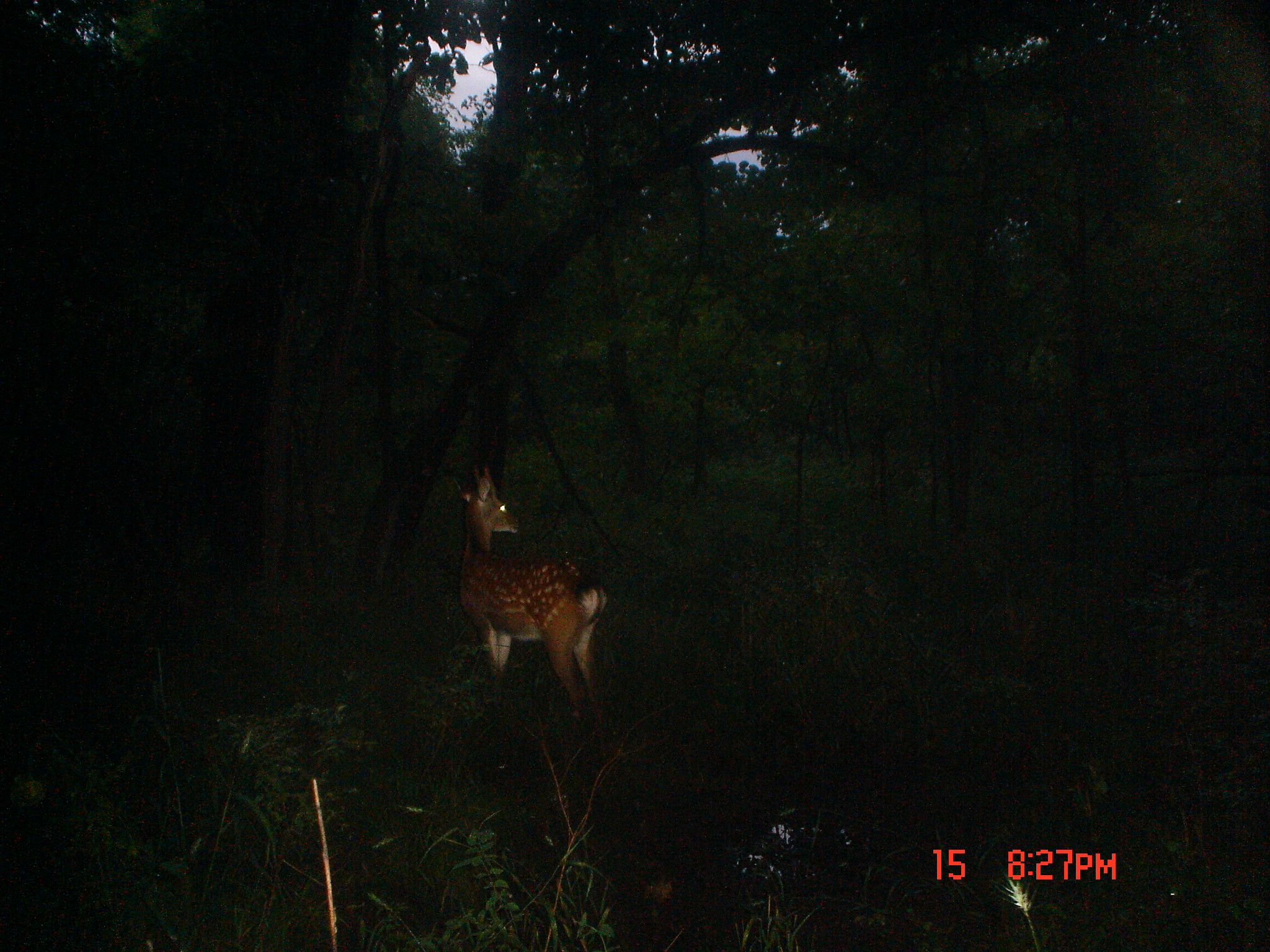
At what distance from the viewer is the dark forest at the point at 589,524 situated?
358 centimetres

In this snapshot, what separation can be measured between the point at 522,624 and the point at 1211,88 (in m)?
7.72

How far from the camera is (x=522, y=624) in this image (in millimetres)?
5980

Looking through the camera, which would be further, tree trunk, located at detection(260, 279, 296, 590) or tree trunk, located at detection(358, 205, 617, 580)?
tree trunk, located at detection(358, 205, 617, 580)

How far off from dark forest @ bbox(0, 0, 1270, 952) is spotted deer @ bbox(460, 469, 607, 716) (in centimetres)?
3

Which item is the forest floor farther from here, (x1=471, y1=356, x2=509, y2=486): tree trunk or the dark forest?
(x1=471, y1=356, x2=509, y2=486): tree trunk

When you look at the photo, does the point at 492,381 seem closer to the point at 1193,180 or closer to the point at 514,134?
the point at 514,134

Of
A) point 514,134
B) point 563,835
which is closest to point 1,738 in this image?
point 563,835

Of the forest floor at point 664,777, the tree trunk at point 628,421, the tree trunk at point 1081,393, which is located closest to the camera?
the forest floor at point 664,777

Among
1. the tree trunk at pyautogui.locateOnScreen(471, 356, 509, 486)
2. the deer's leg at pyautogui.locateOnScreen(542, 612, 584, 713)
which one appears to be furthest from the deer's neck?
the tree trunk at pyautogui.locateOnScreen(471, 356, 509, 486)

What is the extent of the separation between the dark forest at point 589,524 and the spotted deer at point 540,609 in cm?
3

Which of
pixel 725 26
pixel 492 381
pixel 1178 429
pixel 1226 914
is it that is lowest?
pixel 1226 914

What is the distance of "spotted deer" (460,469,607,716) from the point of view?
229 inches

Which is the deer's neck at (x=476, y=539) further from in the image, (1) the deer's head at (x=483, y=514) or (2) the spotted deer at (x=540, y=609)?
(2) the spotted deer at (x=540, y=609)
